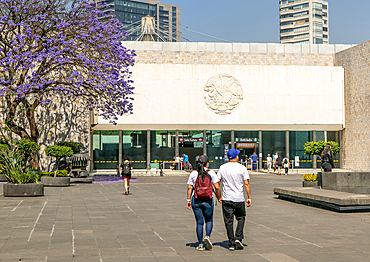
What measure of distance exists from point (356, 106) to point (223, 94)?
38.8 feet

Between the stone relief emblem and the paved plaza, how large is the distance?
85.6 feet

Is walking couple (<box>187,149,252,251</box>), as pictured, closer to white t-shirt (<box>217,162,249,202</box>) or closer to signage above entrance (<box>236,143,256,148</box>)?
white t-shirt (<box>217,162,249,202</box>)

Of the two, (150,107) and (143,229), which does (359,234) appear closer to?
(143,229)

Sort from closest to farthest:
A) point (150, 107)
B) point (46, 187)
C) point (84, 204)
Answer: point (84, 204), point (46, 187), point (150, 107)

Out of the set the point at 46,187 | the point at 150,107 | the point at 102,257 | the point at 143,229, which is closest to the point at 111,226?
the point at 143,229

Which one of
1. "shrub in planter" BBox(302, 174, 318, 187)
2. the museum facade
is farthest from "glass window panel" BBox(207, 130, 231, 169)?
"shrub in planter" BBox(302, 174, 318, 187)

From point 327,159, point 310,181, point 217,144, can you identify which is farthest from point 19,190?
point 217,144

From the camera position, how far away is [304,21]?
11981 cm

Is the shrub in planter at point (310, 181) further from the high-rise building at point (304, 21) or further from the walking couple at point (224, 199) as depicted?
the high-rise building at point (304, 21)

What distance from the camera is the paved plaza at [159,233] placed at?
7.09m

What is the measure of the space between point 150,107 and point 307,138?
49.8ft

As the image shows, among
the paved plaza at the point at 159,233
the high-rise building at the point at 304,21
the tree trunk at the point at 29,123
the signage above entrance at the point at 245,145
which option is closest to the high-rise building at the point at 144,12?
the high-rise building at the point at 304,21

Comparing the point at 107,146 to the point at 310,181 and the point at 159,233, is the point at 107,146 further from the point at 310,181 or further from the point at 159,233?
the point at 159,233

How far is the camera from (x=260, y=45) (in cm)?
4384
